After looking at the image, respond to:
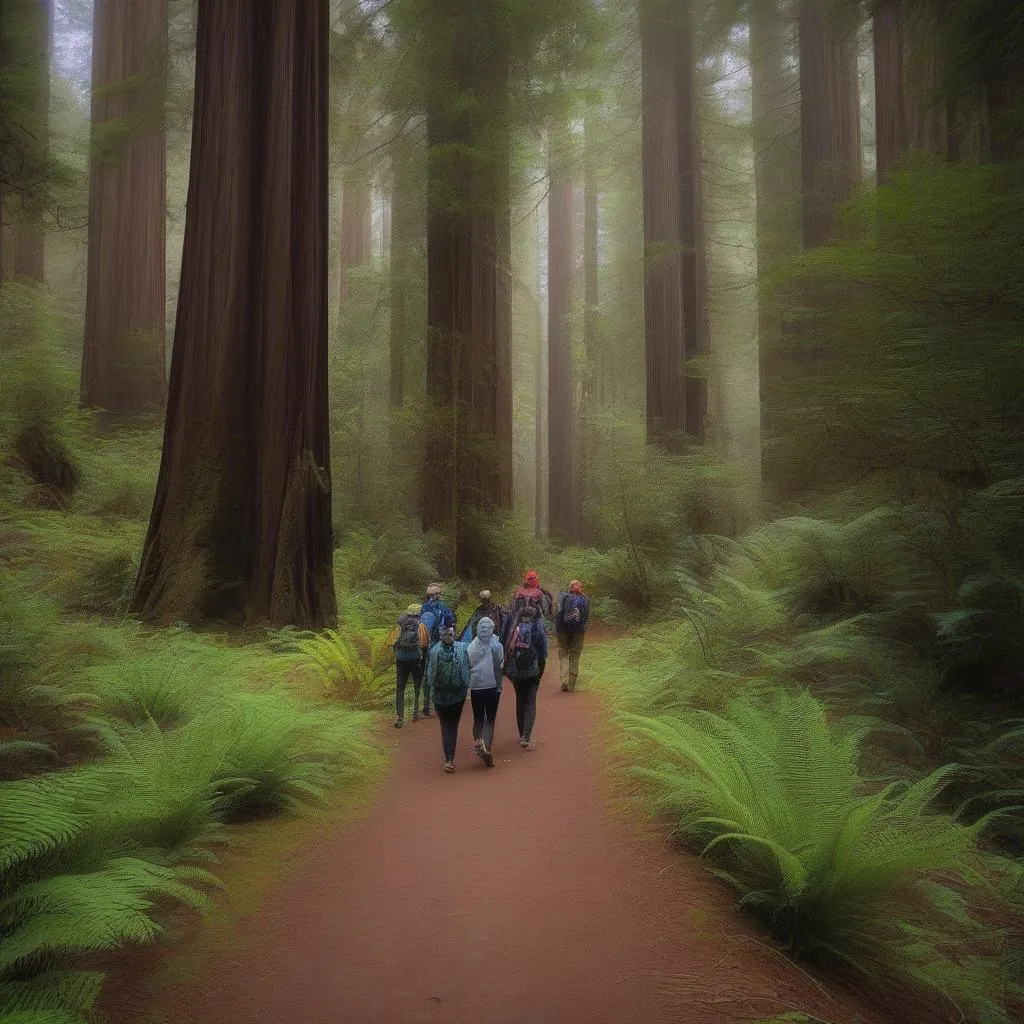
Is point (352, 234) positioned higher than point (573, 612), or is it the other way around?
point (352, 234)

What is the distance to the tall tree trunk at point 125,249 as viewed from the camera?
14398mm

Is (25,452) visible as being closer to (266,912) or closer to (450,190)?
(450,190)

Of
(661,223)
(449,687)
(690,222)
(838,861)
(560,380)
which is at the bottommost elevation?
(838,861)

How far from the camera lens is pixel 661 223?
18.0 meters

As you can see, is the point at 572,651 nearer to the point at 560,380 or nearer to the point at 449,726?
the point at 449,726

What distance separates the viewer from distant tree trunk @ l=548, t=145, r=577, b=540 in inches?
1094

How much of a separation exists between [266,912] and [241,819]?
1.21 meters

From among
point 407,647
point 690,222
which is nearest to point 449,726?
point 407,647

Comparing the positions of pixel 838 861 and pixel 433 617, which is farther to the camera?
pixel 433 617

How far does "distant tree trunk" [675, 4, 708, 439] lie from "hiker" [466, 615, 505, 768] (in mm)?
12784

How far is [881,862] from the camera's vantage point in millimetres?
3125

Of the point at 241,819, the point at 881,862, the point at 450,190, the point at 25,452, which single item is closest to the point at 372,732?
the point at 241,819

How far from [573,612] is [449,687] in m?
3.23

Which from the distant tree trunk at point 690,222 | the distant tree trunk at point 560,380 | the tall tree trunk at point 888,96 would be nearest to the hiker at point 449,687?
the tall tree trunk at point 888,96
